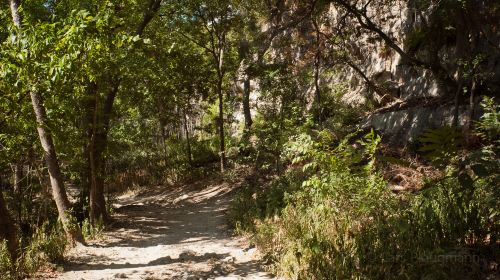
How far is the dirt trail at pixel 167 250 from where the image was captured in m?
5.86

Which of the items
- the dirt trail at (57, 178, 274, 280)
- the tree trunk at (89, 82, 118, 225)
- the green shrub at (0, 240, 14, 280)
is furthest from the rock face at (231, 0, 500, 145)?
the green shrub at (0, 240, 14, 280)

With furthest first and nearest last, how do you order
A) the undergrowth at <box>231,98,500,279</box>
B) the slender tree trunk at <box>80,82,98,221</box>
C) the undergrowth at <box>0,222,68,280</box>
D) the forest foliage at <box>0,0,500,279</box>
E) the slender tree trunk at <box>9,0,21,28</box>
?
the slender tree trunk at <box>80,82,98,221</box> < the slender tree trunk at <box>9,0,21,28</box> < the undergrowth at <box>0,222,68,280</box> < the forest foliage at <box>0,0,500,279</box> < the undergrowth at <box>231,98,500,279</box>

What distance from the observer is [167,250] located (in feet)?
23.9

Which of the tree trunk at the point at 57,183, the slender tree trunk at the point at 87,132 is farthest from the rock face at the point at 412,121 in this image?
the tree trunk at the point at 57,183

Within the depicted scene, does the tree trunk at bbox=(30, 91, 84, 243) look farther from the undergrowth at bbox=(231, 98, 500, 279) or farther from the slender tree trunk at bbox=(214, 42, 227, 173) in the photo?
the slender tree trunk at bbox=(214, 42, 227, 173)

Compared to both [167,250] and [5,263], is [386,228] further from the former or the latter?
[5,263]

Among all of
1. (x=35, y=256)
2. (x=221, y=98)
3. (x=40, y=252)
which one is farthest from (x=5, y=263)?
(x=221, y=98)

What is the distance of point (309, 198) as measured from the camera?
7.30 metres

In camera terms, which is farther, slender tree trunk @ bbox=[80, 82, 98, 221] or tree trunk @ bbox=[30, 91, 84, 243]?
slender tree trunk @ bbox=[80, 82, 98, 221]

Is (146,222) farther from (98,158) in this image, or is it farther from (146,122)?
(146,122)

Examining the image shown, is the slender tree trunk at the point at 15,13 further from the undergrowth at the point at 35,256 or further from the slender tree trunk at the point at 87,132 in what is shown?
the undergrowth at the point at 35,256

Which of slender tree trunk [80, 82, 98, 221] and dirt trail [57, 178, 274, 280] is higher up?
slender tree trunk [80, 82, 98, 221]

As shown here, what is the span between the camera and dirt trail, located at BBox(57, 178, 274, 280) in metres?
5.86

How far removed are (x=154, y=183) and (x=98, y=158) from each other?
8.69m
